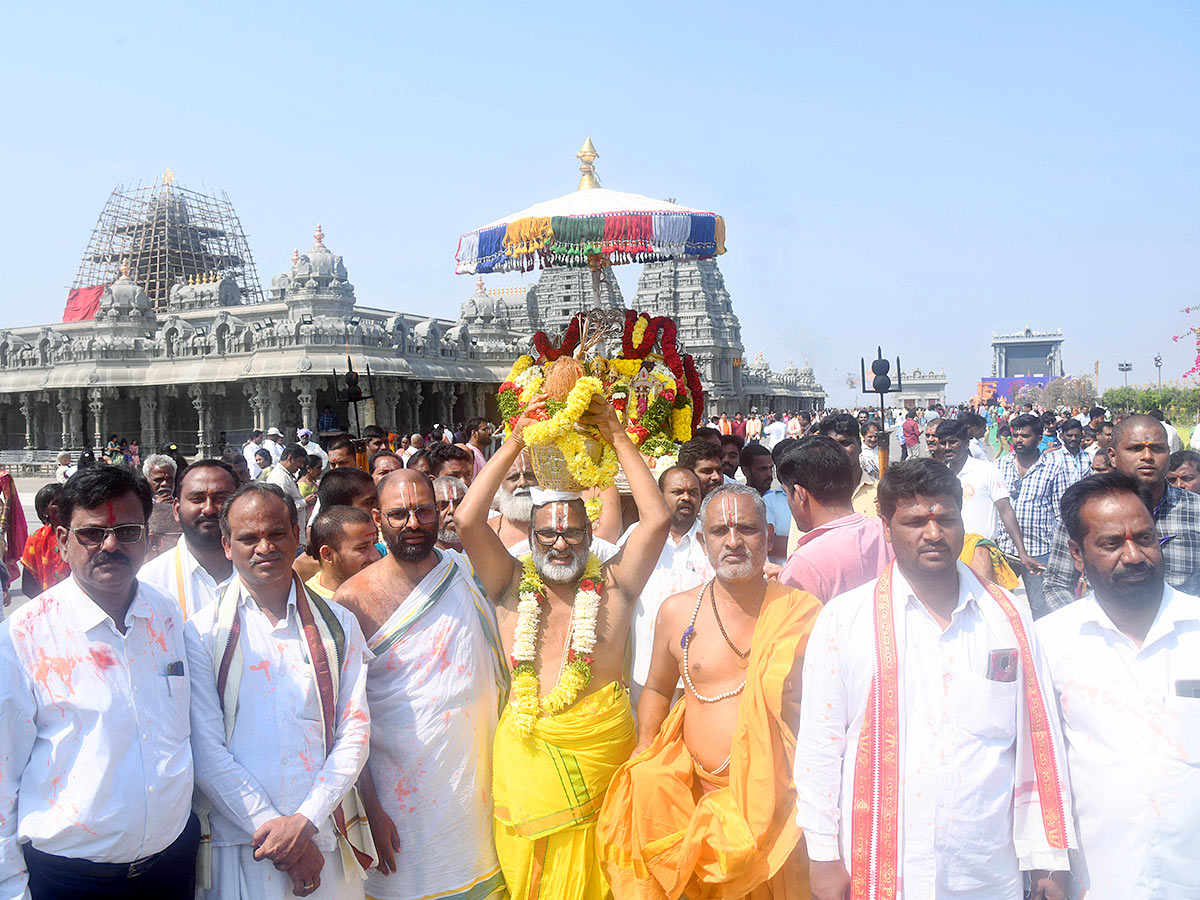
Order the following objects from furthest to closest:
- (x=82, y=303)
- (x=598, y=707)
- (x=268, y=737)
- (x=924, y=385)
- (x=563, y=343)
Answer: (x=924, y=385), (x=82, y=303), (x=563, y=343), (x=598, y=707), (x=268, y=737)

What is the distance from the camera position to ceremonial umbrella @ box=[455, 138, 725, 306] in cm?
809

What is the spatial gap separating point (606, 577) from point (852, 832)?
1.39 meters

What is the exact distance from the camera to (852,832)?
8.49 feet

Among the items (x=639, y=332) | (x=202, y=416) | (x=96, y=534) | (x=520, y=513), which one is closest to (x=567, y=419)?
(x=520, y=513)

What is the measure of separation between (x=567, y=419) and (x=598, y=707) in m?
1.21

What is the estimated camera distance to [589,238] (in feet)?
26.7

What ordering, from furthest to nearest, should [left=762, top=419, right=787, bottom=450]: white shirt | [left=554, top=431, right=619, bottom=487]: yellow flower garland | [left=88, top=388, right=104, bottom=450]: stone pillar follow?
[left=88, top=388, right=104, bottom=450]: stone pillar → [left=762, top=419, right=787, bottom=450]: white shirt → [left=554, top=431, right=619, bottom=487]: yellow flower garland

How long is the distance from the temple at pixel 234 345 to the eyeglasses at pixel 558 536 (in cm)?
1766

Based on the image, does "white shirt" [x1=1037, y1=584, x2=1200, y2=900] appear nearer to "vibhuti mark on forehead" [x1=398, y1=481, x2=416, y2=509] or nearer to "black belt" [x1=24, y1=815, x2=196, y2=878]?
"vibhuti mark on forehead" [x1=398, y1=481, x2=416, y2=509]

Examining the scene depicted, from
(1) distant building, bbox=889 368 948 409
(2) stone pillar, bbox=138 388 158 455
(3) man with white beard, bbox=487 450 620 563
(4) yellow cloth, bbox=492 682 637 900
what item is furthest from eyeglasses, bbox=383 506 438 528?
(1) distant building, bbox=889 368 948 409

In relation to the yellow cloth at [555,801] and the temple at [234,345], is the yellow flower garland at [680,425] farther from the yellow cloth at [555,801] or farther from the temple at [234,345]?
the temple at [234,345]

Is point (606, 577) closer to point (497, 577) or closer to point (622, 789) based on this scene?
point (497, 577)

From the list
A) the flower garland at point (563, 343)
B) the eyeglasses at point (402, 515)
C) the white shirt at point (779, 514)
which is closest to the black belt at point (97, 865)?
the eyeglasses at point (402, 515)

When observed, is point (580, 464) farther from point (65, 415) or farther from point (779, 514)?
point (65, 415)
